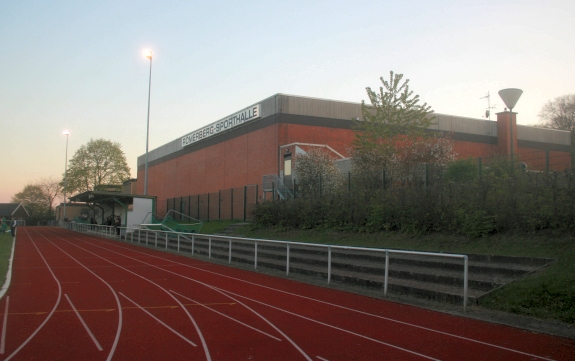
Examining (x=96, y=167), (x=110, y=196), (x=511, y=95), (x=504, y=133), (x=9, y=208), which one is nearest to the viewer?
(x=511, y=95)

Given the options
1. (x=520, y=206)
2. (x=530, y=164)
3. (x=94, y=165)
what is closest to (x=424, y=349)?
(x=520, y=206)

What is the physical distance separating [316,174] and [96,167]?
188ft

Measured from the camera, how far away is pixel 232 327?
732cm

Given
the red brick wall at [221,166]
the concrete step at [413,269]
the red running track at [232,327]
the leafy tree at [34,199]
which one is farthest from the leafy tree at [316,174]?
the leafy tree at [34,199]

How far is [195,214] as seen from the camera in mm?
38000

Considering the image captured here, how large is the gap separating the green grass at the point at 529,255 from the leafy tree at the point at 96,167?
208 ft

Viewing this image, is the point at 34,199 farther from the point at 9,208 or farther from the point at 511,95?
the point at 511,95

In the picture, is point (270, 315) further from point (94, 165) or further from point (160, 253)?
point (94, 165)

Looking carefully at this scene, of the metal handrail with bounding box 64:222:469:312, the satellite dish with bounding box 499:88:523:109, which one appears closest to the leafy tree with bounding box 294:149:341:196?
the metal handrail with bounding box 64:222:469:312

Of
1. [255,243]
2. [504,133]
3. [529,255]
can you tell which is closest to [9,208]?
[504,133]

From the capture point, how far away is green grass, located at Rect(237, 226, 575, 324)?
7.81m

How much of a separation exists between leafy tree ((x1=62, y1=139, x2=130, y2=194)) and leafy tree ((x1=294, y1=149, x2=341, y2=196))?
5317cm

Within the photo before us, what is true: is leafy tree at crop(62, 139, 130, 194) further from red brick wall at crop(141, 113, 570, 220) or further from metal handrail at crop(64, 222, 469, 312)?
red brick wall at crop(141, 113, 570, 220)

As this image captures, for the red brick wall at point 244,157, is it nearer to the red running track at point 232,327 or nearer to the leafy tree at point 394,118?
the leafy tree at point 394,118
